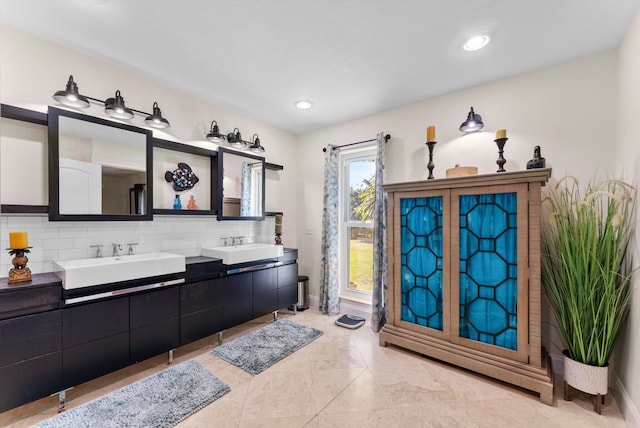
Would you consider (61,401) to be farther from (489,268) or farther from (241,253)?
(489,268)

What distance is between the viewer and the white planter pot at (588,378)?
1.84 m

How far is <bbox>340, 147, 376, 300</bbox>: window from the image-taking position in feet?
12.0

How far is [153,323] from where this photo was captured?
7.48ft

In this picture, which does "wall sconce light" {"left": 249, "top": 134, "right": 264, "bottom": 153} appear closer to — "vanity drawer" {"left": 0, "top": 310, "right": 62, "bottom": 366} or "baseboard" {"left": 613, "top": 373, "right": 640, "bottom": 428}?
"vanity drawer" {"left": 0, "top": 310, "right": 62, "bottom": 366}

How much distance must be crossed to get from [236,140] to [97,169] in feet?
4.50

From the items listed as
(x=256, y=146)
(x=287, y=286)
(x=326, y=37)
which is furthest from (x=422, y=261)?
(x=256, y=146)

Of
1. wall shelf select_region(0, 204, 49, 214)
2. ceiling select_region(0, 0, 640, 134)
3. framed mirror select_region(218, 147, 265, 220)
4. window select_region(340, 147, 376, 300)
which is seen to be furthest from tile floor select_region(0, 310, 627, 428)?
ceiling select_region(0, 0, 640, 134)

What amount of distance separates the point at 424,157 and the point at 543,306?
1797 millimetres

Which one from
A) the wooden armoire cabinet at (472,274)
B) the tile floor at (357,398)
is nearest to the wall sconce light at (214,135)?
the wooden armoire cabinet at (472,274)

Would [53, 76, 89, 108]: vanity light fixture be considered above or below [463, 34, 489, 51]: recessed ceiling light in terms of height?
below

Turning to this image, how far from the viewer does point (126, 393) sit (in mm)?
2020

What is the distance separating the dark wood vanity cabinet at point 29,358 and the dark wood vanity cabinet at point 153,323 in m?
0.43

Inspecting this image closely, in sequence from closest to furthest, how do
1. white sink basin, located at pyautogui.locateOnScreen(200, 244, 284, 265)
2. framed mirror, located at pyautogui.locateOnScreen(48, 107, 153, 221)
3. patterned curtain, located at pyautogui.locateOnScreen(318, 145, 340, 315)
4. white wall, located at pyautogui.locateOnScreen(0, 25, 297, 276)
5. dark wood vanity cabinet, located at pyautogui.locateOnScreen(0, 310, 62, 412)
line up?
dark wood vanity cabinet, located at pyautogui.locateOnScreen(0, 310, 62, 412) < white wall, located at pyautogui.locateOnScreen(0, 25, 297, 276) < framed mirror, located at pyautogui.locateOnScreen(48, 107, 153, 221) < white sink basin, located at pyautogui.locateOnScreen(200, 244, 284, 265) < patterned curtain, located at pyautogui.locateOnScreen(318, 145, 340, 315)

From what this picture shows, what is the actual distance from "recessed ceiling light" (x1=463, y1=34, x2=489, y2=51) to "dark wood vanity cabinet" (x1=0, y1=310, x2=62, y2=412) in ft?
11.4
